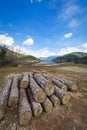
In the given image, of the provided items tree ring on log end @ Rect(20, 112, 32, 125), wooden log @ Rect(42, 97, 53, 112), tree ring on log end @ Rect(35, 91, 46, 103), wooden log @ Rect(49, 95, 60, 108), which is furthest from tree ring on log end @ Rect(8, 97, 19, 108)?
wooden log @ Rect(49, 95, 60, 108)

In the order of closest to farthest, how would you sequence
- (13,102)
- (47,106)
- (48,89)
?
(47,106), (13,102), (48,89)

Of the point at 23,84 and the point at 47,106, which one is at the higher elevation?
the point at 23,84

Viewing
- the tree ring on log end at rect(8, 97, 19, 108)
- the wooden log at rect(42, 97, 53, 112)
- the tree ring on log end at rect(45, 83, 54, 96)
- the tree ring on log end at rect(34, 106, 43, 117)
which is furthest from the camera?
the tree ring on log end at rect(45, 83, 54, 96)

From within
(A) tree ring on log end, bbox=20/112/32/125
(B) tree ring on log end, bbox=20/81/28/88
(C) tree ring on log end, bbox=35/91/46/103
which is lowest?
(A) tree ring on log end, bbox=20/112/32/125

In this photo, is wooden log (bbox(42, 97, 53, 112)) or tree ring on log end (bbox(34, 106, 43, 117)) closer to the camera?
tree ring on log end (bbox(34, 106, 43, 117))

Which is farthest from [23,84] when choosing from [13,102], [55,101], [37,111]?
[55,101]

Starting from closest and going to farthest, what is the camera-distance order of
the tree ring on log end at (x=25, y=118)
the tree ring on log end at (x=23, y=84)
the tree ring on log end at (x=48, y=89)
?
the tree ring on log end at (x=25, y=118) < the tree ring on log end at (x=48, y=89) < the tree ring on log end at (x=23, y=84)

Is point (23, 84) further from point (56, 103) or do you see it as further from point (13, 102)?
point (56, 103)

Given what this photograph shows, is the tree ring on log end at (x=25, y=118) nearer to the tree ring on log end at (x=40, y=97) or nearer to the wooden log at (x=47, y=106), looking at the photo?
the tree ring on log end at (x=40, y=97)

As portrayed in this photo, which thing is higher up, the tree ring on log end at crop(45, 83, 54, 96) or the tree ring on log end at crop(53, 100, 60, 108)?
the tree ring on log end at crop(45, 83, 54, 96)

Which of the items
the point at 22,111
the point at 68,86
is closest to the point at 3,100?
the point at 22,111

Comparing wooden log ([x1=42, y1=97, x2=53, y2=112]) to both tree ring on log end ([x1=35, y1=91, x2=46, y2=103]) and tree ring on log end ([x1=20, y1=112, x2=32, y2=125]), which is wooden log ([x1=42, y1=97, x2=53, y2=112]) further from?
tree ring on log end ([x1=20, y1=112, x2=32, y2=125])

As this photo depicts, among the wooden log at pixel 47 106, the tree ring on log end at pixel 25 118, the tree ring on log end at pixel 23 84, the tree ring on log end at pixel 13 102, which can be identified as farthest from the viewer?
the tree ring on log end at pixel 23 84

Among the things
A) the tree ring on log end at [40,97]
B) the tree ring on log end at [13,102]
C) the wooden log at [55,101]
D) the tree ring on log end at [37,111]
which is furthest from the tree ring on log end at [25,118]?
the wooden log at [55,101]
